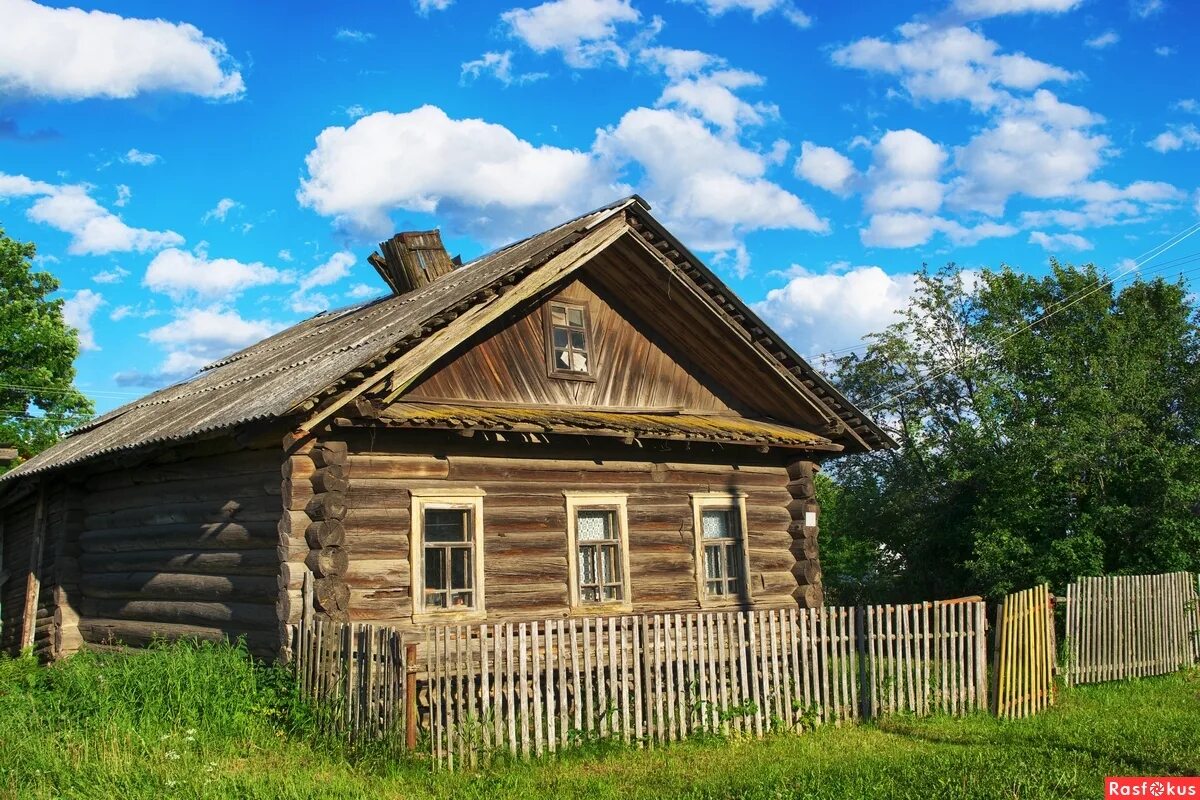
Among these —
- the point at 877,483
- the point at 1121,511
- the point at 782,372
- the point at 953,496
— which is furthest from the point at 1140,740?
the point at 877,483

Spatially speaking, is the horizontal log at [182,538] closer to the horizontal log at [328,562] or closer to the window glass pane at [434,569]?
the horizontal log at [328,562]

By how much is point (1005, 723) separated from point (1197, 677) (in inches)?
236

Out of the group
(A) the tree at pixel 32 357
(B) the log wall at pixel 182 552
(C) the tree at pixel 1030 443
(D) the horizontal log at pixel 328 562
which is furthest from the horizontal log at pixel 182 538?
(A) the tree at pixel 32 357

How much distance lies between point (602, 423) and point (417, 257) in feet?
23.0

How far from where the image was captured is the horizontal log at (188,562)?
495 inches

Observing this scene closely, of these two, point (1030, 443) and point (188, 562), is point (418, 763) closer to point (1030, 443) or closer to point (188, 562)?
point (188, 562)

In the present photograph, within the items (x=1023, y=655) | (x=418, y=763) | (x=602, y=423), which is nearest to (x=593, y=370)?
(x=602, y=423)

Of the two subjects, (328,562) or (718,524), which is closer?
(328,562)

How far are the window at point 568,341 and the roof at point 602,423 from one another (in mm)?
620

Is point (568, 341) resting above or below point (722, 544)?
above

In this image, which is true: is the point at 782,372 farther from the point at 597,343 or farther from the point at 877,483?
the point at 877,483

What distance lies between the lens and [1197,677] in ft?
52.3

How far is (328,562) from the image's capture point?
11.8 metres

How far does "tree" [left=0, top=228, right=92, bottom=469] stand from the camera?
3784 centimetres
